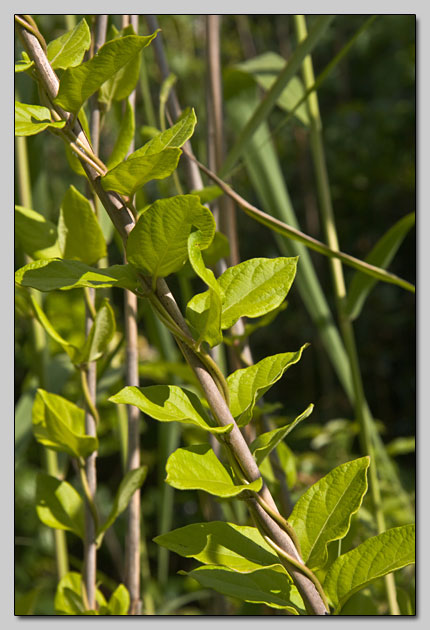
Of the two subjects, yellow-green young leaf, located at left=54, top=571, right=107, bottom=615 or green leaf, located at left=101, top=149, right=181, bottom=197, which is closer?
green leaf, located at left=101, top=149, right=181, bottom=197

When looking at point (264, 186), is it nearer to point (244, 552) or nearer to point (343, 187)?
point (244, 552)

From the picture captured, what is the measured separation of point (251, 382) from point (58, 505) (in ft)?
0.42

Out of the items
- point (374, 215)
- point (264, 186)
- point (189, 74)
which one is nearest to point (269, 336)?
point (374, 215)

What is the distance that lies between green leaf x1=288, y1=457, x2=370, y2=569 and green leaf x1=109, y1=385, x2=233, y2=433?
36mm

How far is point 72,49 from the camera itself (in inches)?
6.0

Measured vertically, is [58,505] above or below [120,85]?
below

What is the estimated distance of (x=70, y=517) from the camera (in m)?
0.24

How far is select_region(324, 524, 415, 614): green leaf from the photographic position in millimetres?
152

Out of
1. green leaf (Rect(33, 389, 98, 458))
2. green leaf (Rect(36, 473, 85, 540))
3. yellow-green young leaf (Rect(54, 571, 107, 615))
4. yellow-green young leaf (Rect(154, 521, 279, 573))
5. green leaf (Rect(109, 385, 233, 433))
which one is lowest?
Answer: yellow-green young leaf (Rect(54, 571, 107, 615))

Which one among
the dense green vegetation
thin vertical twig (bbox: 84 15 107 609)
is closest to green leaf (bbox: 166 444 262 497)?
the dense green vegetation

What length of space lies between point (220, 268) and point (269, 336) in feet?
3.84

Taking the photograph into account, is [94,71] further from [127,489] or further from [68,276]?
[127,489]

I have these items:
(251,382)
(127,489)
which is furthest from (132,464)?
(251,382)

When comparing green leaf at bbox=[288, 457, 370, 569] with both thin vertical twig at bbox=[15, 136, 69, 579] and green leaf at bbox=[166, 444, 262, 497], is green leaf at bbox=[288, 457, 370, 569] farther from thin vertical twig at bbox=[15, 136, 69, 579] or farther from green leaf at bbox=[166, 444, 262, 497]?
thin vertical twig at bbox=[15, 136, 69, 579]
